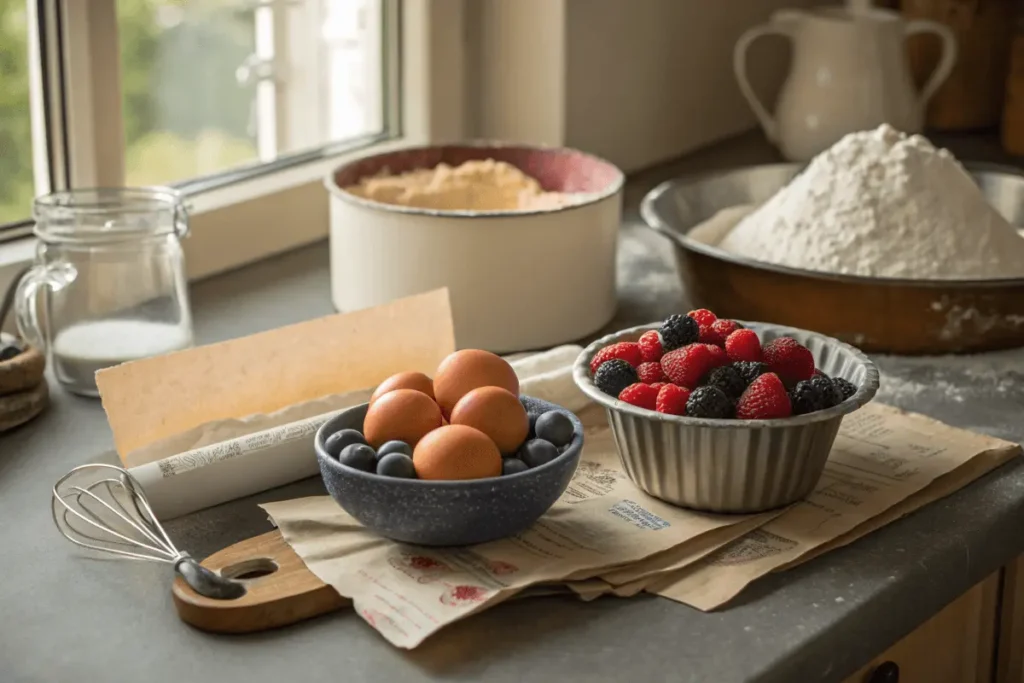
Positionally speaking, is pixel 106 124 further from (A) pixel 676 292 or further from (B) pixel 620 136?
(B) pixel 620 136

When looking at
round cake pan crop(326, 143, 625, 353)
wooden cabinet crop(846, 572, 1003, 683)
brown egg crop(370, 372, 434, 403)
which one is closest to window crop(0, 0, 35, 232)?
round cake pan crop(326, 143, 625, 353)

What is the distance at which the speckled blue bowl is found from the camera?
74cm

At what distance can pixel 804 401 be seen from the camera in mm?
814

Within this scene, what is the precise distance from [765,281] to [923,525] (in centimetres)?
33

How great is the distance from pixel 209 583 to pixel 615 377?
28 centimetres

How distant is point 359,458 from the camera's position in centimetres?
77

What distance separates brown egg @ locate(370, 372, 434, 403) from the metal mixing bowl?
0.10 meters

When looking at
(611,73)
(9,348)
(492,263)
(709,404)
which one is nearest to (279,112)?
(611,73)

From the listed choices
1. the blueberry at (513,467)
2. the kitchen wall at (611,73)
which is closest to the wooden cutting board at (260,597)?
the blueberry at (513,467)

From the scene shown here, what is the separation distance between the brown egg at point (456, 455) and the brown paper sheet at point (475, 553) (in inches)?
2.1

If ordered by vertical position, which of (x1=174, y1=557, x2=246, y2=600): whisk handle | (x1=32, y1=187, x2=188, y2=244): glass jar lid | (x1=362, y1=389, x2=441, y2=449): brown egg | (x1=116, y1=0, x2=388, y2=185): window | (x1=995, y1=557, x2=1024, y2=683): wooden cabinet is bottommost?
(x1=995, y1=557, x2=1024, y2=683): wooden cabinet

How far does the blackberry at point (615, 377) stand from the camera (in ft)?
2.77

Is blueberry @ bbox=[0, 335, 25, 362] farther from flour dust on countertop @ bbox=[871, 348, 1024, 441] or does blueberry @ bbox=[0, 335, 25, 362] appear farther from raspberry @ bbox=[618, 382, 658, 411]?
flour dust on countertop @ bbox=[871, 348, 1024, 441]

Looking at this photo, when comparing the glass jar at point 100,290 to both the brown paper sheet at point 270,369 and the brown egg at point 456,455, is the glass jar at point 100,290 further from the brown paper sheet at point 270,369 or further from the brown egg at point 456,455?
the brown egg at point 456,455
